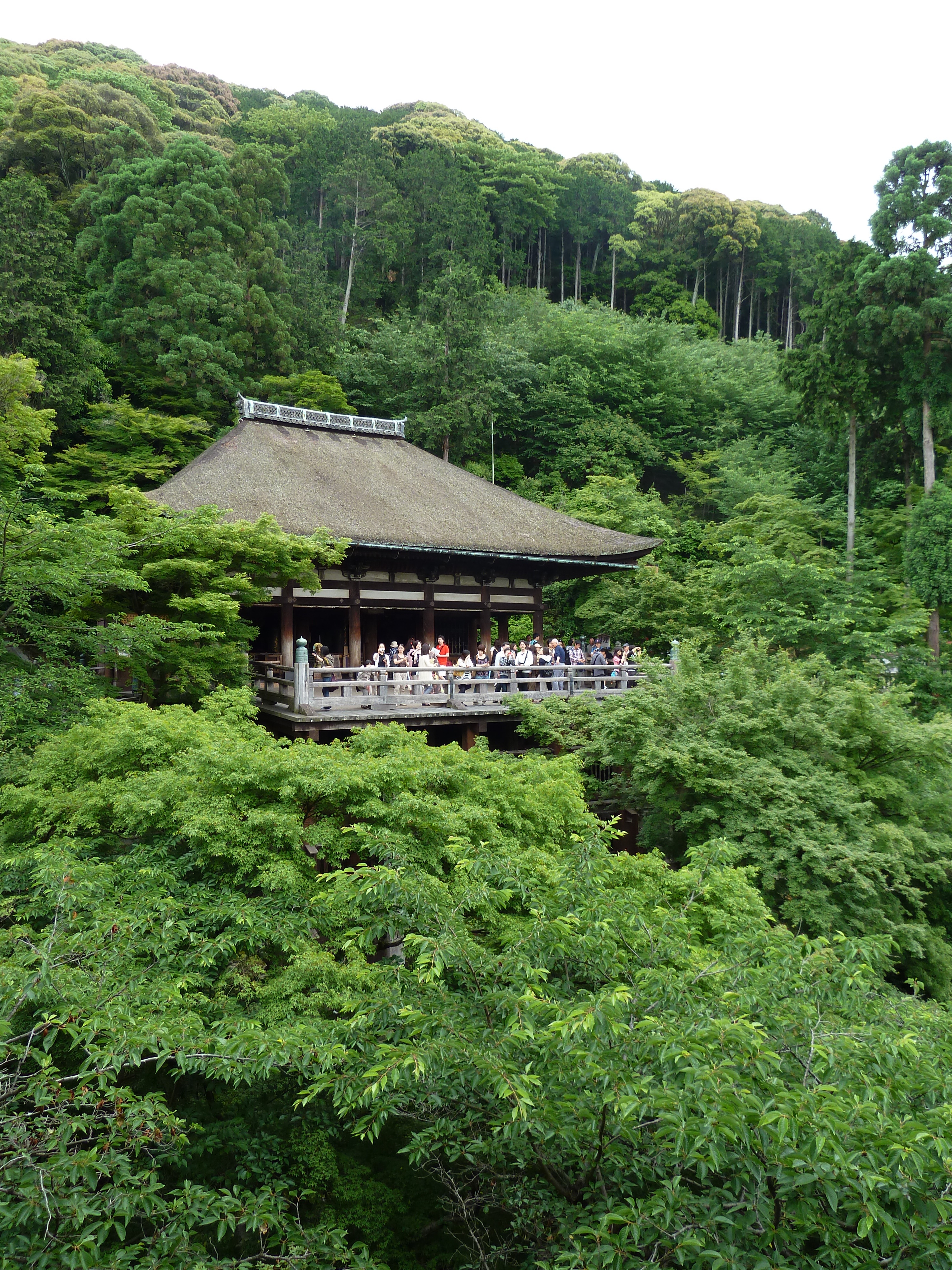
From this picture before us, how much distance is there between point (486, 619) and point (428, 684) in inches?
218

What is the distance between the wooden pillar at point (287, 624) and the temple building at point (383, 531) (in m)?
0.03

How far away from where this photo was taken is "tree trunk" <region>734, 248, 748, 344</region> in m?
49.9

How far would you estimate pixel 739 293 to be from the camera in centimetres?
5012

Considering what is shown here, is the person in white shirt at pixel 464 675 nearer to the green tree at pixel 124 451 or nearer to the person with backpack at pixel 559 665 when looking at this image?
the person with backpack at pixel 559 665

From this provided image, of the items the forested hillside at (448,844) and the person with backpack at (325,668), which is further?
the person with backpack at (325,668)

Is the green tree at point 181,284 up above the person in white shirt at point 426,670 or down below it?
above

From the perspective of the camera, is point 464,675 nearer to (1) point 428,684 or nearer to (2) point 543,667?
(1) point 428,684

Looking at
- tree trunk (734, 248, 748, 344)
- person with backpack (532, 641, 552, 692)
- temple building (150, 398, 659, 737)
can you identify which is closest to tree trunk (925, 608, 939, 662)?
temple building (150, 398, 659, 737)

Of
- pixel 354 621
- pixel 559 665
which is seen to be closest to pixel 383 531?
pixel 354 621

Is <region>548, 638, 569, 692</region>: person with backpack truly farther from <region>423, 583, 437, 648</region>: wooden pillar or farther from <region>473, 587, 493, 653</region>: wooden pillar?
<region>423, 583, 437, 648</region>: wooden pillar

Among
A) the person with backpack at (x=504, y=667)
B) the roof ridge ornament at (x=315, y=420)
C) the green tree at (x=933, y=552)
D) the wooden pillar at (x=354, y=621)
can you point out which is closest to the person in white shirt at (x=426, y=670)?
the person with backpack at (x=504, y=667)

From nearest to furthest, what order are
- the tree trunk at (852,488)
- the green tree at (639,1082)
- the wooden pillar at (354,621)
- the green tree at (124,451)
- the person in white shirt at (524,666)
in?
the green tree at (639,1082)
the person in white shirt at (524,666)
the wooden pillar at (354,621)
the green tree at (124,451)
the tree trunk at (852,488)

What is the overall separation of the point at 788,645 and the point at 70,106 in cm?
3498

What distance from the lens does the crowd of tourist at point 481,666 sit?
13.7 metres
